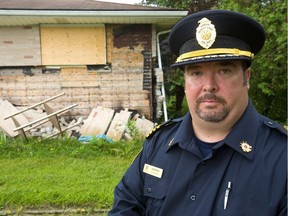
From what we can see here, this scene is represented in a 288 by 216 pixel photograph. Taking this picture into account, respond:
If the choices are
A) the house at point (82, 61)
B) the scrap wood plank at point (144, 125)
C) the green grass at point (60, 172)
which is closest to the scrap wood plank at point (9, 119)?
the house at point (82, 61)

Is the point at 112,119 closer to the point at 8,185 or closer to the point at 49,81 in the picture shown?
the point at 49,81

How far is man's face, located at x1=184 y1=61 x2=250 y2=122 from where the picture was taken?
1.79 m

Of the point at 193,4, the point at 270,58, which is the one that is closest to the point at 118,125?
the point at 270,58

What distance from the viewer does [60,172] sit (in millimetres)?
5270

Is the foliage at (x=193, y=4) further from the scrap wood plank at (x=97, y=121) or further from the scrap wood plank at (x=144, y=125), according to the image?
the scrap wood plank at (x=97, y=121)

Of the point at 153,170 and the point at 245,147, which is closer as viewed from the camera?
the point at 245,147

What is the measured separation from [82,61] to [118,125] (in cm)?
191

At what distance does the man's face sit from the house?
6604 mm

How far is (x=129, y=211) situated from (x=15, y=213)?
8.20ft

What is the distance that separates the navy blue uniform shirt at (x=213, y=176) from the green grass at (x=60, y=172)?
7.23 feet

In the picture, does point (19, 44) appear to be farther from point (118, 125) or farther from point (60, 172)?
point (60, 172)

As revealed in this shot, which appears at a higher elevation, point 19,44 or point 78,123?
point 19,44

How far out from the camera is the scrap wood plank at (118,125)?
24.9ft

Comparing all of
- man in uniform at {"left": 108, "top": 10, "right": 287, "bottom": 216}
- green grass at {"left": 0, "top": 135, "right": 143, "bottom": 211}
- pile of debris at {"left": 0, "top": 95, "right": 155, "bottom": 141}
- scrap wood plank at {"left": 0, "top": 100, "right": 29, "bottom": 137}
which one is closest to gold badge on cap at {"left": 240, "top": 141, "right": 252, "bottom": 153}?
man in uniform at {"left": 108, "top": 10, "right": 287, "bottom": 216}
